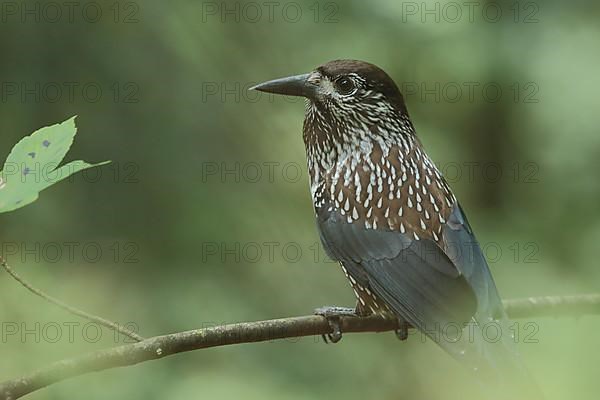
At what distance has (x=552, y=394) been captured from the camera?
4332 millimetres

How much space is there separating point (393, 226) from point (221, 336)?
4.20 feet

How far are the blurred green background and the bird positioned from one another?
0.98 m

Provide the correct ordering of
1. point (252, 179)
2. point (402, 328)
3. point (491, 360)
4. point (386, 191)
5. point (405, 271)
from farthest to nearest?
point (252, 179), point (386, 191), point (402, 328), point (405, 271), point (491, 360)

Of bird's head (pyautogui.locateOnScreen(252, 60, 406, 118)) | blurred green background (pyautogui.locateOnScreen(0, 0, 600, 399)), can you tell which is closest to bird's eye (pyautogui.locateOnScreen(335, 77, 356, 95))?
bird's head (pyautogui.locateOnScreen(252, 60, 406, 118))

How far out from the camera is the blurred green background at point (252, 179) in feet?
15.6

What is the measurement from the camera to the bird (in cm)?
357

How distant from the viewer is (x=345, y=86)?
4.39 metres
